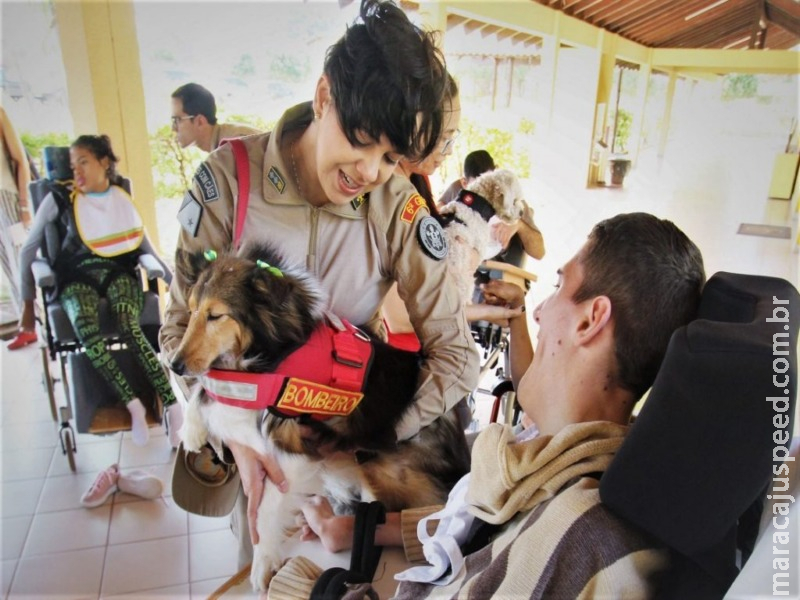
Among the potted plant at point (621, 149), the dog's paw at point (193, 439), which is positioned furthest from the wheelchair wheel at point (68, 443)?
the potted plant at point (621, 149)

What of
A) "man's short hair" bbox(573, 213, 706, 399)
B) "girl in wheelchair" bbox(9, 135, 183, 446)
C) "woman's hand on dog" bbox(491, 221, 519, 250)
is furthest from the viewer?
"girl in wheelchair" bbox(9, 135, 183, 446)

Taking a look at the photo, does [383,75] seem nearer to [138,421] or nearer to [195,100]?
[195,100]

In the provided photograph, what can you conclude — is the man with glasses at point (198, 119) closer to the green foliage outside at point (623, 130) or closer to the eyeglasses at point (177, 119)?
the eyeglasses at point (177, 119)

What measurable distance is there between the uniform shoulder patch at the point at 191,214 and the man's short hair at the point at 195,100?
1845mm

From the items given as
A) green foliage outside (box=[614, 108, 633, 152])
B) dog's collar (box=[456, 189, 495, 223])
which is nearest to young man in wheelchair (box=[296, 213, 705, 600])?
dog's collar (box=[456, 189, 495, 223])

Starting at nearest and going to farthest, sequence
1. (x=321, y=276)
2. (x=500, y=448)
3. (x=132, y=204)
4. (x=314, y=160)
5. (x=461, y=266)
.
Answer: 1. (x=500, y=448)
2. (x=314, y=160)
3. (x=321, y=276)
4. (x=461, y=266)
5. (x=132, y=204)

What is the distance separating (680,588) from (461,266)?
1361 mm

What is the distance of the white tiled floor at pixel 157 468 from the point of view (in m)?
2.17

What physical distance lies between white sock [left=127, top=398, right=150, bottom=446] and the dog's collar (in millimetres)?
2025

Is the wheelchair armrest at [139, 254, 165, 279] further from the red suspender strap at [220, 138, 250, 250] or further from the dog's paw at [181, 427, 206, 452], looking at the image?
the red suspender strap at [220, 138, 250, 250]

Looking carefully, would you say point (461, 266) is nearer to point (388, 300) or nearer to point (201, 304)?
point (388, 300)

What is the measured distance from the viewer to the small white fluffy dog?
1.88 m

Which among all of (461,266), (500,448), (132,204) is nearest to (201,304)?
(500,448)

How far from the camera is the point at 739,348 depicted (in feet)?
1.80
